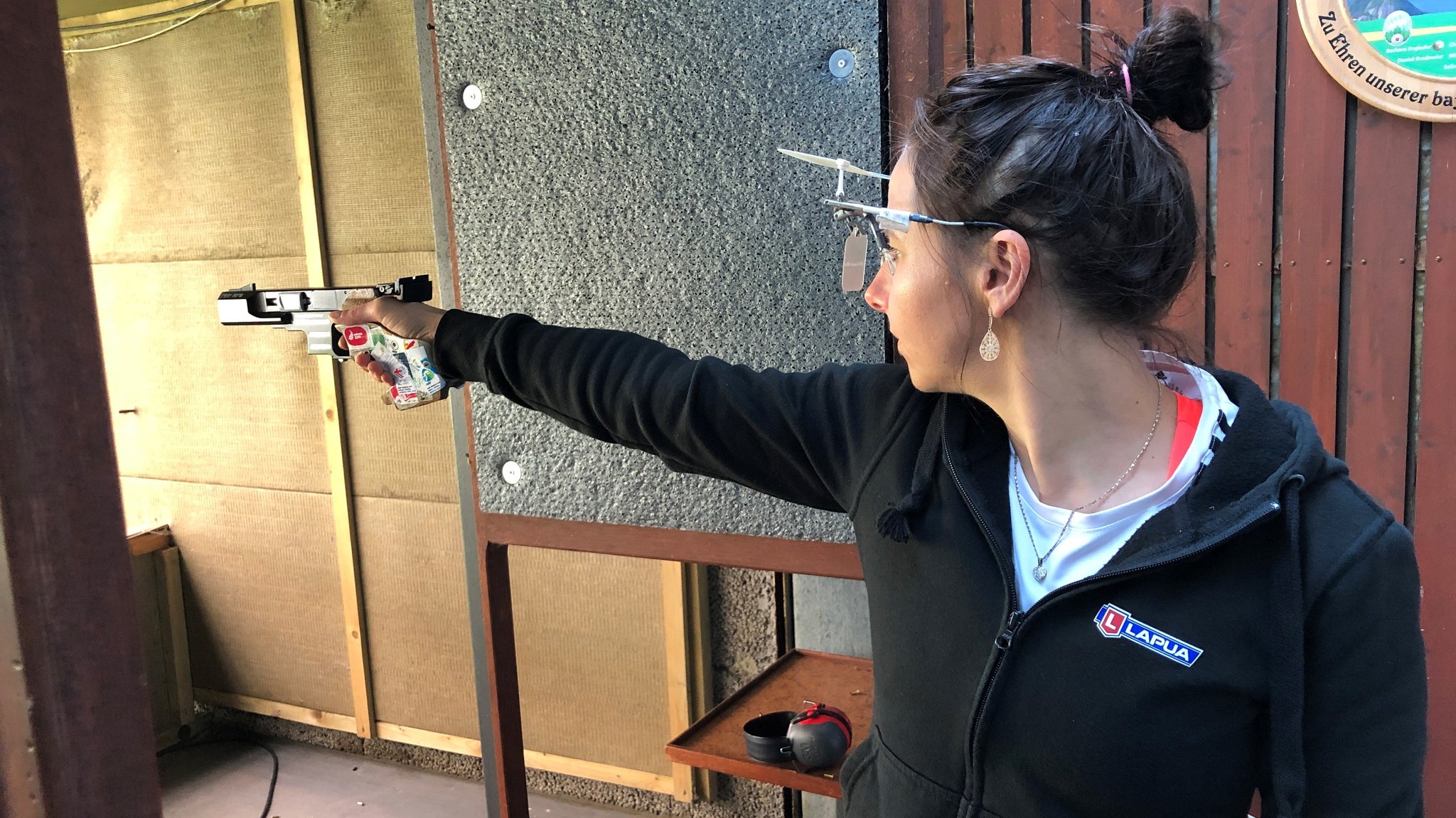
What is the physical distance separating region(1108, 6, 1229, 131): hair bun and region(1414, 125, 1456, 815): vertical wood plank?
41 cm

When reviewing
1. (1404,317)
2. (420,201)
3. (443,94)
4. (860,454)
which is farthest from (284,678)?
(1404,317)

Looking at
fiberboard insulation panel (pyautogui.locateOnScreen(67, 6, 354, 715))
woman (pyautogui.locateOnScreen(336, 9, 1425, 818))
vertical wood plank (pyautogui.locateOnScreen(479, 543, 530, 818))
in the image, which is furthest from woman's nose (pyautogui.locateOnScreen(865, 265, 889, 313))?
fiberboard insulation panel (pyautogui.locateOnScreen(67, 6, 354, 715))

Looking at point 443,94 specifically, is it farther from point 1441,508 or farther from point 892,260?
point 1441,508

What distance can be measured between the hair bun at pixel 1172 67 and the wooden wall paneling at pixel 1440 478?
1.34 feet

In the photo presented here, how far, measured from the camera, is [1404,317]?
1.11 m

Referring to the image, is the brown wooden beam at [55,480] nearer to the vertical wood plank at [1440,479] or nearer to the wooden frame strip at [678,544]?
the wooden frame strip at [678,544]

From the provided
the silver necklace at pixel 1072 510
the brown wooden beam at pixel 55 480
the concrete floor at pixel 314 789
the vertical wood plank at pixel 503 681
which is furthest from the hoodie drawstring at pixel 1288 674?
the concrete floor at pixel 314 789

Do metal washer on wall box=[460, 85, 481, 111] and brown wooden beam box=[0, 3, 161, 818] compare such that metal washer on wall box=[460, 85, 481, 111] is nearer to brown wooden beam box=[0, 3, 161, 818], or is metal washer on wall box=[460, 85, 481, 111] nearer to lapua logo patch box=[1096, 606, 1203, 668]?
brown wooden beam box=[0, 3, 161, 818]

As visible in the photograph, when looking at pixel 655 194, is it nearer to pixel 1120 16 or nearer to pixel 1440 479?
pixel 1120 16

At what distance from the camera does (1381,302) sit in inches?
44.0

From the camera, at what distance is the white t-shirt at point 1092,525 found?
802mm

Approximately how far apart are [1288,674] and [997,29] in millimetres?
806

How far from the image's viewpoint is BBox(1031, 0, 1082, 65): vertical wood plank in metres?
1.17

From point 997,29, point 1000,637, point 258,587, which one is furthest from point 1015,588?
point 258,587
